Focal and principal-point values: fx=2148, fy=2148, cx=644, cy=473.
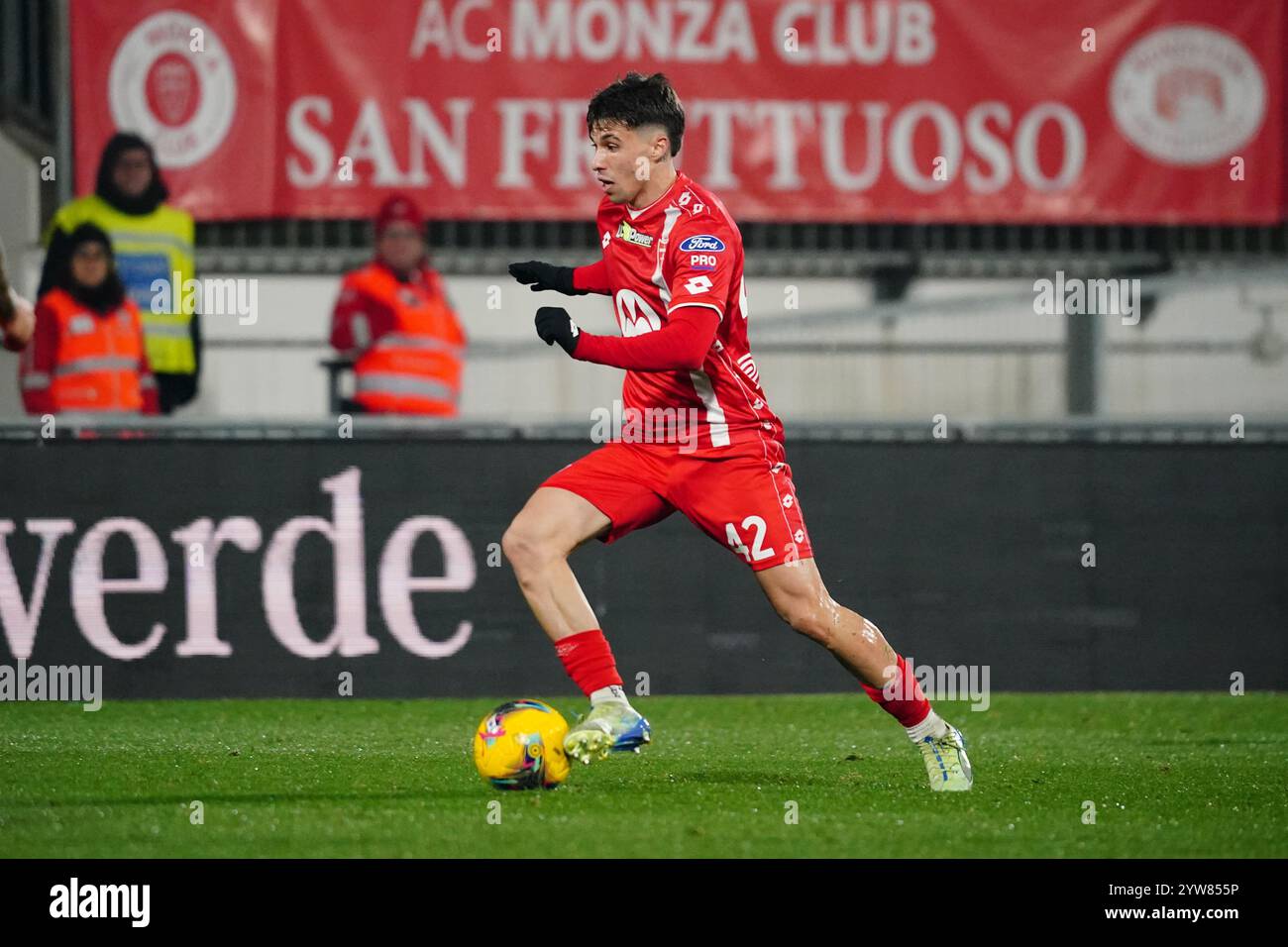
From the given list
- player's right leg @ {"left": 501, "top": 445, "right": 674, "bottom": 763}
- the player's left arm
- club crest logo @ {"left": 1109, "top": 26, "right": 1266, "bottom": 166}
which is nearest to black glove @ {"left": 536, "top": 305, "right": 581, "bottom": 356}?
the player's left arm

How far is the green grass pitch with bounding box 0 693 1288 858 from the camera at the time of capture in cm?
568

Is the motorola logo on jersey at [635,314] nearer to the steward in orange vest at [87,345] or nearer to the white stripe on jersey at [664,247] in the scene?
the white stripe on jersey at [664,247]

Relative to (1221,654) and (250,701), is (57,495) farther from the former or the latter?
(1221,654)

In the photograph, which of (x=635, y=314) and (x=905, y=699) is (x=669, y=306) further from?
(x=905, y=699)

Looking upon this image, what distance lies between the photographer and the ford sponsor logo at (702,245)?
6539 millimetres

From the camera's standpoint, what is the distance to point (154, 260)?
36.0 ft

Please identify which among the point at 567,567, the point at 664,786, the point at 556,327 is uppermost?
the point at 556,327

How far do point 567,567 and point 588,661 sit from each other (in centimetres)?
30

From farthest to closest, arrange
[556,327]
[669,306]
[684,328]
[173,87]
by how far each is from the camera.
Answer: [173,87], [669,306], [684,328], [556,327]

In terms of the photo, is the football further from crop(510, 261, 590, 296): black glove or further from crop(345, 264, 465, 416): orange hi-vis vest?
crop(345, 264, 465, 416): orange hi-vis vest

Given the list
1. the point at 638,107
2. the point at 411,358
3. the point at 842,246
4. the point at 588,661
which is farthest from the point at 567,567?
the point at 842,246
